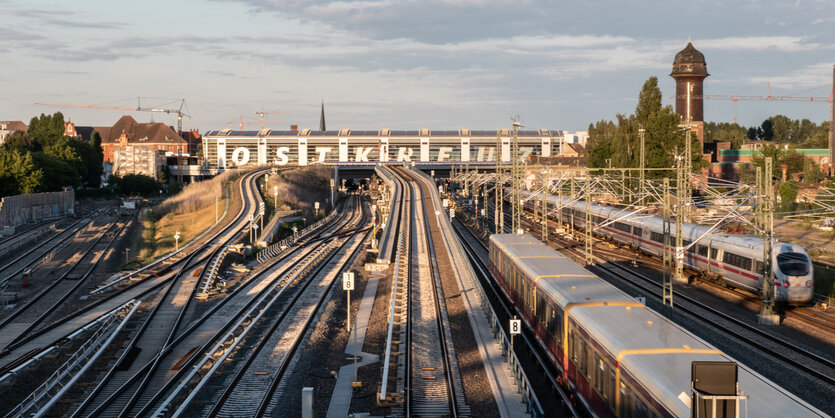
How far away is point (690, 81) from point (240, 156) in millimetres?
87938

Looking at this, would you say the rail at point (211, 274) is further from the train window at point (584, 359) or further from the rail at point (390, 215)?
the train window at point (584, 359)

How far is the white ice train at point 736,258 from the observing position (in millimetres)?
30125

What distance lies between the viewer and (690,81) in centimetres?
11181

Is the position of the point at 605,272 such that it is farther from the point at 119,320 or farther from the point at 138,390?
the point at 138,390

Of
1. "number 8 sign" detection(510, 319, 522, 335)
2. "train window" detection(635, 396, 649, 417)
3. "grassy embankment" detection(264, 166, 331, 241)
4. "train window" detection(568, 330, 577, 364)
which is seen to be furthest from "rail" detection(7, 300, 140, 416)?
"grassy embankment" detection(264, 166, 331, 241)

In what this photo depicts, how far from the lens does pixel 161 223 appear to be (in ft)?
236

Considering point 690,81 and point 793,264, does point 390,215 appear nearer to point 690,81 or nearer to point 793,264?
point 793,264

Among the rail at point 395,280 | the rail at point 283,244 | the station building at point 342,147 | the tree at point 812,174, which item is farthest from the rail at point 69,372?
the station building at point 342,147

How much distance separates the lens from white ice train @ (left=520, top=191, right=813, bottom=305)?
30.1m

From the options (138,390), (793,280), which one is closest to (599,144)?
(793,280)

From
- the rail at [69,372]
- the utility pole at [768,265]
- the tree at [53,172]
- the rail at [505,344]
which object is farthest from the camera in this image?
the tree at [53,172]

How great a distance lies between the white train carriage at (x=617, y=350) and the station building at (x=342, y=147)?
12918 centimetres

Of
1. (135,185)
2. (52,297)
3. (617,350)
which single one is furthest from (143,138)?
(617,350)

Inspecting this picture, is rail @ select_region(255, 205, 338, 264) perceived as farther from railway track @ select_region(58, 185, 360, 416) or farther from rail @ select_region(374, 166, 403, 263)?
railway track @ select_region(58, 185, 360, 416)
